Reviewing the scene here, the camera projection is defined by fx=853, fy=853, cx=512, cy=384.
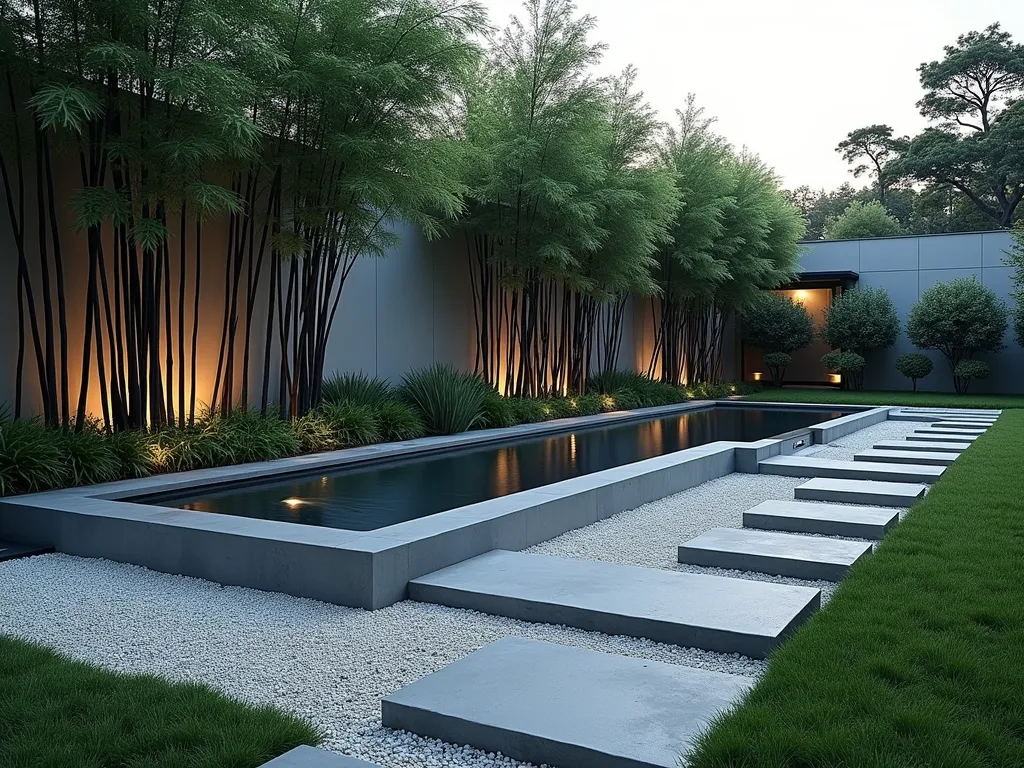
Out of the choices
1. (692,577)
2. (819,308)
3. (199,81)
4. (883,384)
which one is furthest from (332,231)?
(819,308)

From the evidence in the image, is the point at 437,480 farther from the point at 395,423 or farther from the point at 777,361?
the point at 777,361

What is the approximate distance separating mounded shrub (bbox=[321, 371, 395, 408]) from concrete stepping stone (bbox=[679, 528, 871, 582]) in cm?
496

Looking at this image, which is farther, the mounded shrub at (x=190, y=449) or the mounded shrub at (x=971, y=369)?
the mounded shrub at (x=971, y=369)

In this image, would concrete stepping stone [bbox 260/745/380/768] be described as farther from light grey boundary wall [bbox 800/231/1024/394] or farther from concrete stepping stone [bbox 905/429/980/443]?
light grey boundary wall [bbox 800/231/1024/394]

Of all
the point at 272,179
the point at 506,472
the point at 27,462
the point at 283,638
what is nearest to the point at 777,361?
the point at 506,472

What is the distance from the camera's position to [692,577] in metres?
3.43

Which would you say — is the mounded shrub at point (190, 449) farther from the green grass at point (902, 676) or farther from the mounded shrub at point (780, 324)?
the mounded shrub at point (780, 324)

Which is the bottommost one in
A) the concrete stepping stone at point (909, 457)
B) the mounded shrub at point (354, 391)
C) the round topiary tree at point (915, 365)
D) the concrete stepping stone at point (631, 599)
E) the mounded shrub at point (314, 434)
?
the concrete stepping stone at point (631, 599)

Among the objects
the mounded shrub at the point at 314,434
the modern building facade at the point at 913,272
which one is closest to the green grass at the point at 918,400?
the modern building facade at the point at 913,272

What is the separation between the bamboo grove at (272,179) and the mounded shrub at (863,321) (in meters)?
8.45

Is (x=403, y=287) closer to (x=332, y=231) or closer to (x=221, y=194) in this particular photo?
(x=332, y=231)

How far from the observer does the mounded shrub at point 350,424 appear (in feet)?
25.0

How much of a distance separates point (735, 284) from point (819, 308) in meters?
6.56

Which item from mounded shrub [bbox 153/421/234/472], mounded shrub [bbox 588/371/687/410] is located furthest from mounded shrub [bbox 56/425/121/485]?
mounded shrub [bbox 588/371/687/410]
